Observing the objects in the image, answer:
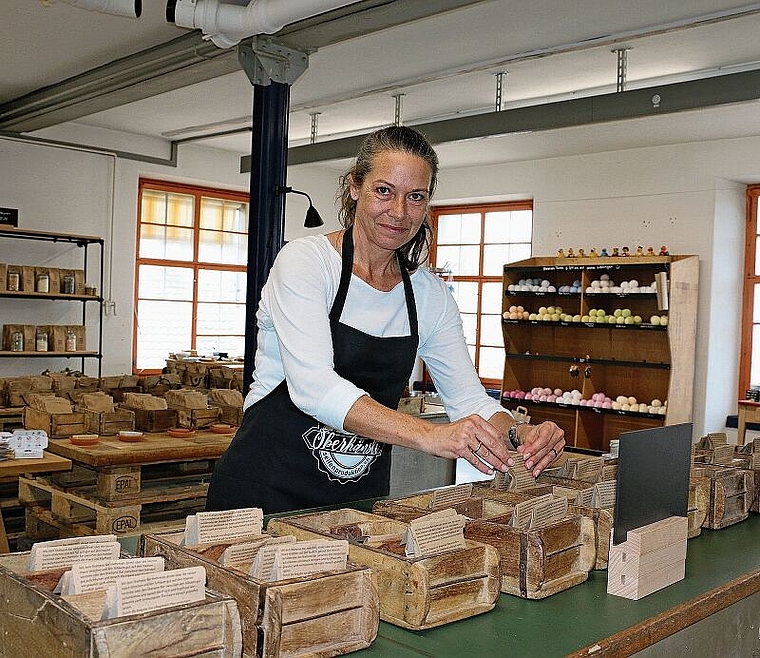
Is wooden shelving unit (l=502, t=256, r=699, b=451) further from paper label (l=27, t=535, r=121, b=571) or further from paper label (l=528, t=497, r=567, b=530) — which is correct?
paper label (l=27, t=535, r=121, b=571)

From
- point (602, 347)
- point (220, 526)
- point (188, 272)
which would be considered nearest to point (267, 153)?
point (220, 526)

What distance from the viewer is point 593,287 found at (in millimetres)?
9125

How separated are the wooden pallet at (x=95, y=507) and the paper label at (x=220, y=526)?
3.02 meters

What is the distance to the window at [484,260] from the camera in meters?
11.3

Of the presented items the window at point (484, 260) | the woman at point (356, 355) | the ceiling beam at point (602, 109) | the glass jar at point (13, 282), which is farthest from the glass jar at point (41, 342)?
the woman at point (356, 355)

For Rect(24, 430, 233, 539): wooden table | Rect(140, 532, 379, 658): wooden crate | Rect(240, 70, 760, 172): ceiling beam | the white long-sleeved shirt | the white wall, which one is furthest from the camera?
the white wall

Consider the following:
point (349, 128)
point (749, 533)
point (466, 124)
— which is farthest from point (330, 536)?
point (349, 128)

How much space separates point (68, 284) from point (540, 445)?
8071mm

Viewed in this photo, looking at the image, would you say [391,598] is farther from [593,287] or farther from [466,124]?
[593,287]

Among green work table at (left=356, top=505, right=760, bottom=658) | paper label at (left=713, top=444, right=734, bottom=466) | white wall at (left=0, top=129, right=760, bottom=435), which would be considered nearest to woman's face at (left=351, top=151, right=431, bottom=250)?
green work table at (left=356, top=505, right=760, bottom=658)

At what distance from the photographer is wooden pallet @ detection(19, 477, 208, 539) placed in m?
4.58

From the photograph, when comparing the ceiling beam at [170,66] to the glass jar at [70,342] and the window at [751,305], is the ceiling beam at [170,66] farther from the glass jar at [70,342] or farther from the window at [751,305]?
the window at [751,305]

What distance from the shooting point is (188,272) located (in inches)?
438

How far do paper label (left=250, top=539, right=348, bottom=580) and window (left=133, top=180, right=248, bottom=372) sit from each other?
9.49m
